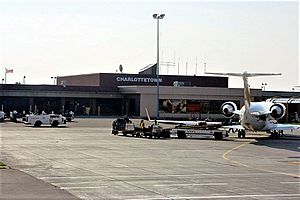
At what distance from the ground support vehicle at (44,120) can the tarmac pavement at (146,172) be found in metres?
33.0

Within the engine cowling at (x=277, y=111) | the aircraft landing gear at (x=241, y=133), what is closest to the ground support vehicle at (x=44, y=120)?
the aircraft landing gear at (x=241, y=133)

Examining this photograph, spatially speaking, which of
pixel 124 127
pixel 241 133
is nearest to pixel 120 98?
pixel 124 127

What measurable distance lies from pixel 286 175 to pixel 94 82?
10403cm

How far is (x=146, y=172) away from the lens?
1096 inches

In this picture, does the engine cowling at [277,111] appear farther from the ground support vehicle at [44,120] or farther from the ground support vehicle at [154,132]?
the ground support vehicle at [44,120]

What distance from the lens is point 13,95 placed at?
112 m

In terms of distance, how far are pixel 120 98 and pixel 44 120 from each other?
146 ft

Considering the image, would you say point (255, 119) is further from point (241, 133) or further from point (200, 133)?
point (200, 133)

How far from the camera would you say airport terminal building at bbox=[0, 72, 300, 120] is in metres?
114

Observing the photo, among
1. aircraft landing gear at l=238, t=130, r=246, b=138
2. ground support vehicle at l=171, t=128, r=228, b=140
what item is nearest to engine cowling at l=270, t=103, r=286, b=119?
aircraft landing gear at l=238, t=130, r=246, b=138

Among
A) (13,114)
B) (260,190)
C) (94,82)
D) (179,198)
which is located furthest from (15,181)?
(94,82)

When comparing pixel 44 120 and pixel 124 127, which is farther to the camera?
pixel 44 120

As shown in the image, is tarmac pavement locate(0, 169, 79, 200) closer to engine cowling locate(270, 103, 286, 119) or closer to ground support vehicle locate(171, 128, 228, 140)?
ground support vehicle locate(171, 128, 228, 140)

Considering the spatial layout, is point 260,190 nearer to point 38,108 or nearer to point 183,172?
point 183,172
